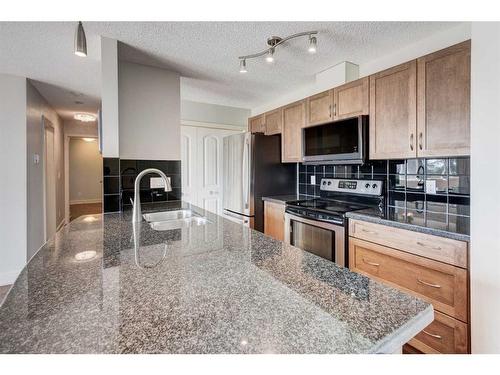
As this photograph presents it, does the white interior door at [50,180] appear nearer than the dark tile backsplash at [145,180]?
No

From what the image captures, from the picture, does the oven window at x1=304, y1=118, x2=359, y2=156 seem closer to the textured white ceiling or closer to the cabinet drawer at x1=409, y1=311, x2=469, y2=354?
the textured white ceiling

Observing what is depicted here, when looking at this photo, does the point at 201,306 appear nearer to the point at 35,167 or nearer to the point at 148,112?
the point at 148,112

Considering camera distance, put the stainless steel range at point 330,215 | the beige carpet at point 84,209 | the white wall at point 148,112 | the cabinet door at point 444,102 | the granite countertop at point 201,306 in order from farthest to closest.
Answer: the beige carpet at point 84,209, the white wall at point 148,112, the stainless steel range at point 330,215, the cabinet door at point 444,102, the granite countertop at point 201,306

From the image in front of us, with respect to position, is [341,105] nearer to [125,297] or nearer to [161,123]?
[161,123]

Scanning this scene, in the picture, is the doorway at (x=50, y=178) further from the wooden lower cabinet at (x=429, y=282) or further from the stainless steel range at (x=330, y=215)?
the wooden lower cabinet at (x=429, y=282)

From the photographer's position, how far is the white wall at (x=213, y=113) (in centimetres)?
379

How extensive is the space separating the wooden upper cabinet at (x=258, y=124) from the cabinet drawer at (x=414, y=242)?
189 centimetres

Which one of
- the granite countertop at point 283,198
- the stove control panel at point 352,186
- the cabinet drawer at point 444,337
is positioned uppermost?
the stove control panel at point 352,186

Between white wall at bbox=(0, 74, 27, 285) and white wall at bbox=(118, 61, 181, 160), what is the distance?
1522 mm

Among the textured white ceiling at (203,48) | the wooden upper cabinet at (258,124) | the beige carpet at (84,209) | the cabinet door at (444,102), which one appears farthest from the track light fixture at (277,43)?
the beige carpet at (84,209)

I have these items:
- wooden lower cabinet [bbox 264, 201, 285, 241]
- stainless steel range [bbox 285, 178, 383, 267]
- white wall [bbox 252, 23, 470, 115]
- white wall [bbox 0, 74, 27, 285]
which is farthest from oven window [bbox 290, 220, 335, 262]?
white wall [bbox 0, 74, 27, 285]

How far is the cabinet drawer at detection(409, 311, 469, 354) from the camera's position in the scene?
4.64ft

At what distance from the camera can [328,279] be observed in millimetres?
750
